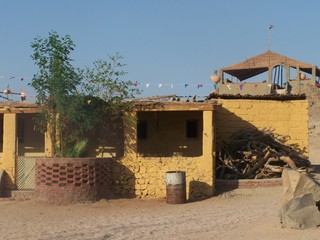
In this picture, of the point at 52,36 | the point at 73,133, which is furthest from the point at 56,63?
the point at 73,133

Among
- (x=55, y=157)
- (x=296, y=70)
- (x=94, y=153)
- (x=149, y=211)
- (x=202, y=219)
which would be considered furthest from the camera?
(x=296, y=70)

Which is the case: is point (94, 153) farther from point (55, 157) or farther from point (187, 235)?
point (187, 235)

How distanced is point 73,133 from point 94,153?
2.26 meters

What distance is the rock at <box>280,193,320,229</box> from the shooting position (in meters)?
8.02

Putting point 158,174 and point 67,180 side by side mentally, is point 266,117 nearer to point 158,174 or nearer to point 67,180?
point 158,174

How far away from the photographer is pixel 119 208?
39.5ft

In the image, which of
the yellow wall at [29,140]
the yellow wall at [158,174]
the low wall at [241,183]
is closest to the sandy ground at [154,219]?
the low wall at [241,183]

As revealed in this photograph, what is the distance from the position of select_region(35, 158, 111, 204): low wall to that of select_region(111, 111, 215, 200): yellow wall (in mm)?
1013

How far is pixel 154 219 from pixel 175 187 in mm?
2266

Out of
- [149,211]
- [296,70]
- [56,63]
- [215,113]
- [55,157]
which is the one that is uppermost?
[296,70]

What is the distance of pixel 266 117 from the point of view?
645 inches

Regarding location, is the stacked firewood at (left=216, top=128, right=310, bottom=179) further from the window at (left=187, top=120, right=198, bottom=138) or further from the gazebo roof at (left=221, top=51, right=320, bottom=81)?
the gazebo roof at (left=221, top=51, right=320, bottom=81)

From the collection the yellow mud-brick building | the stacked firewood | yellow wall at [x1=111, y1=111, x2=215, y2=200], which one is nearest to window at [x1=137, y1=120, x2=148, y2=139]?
the stacked firewood

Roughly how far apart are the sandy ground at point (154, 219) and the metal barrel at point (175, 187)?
220mm
